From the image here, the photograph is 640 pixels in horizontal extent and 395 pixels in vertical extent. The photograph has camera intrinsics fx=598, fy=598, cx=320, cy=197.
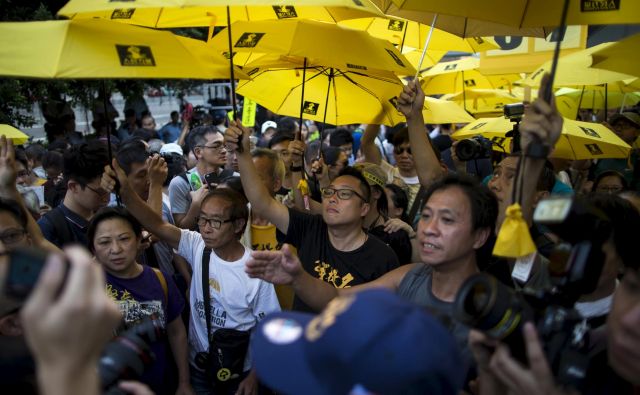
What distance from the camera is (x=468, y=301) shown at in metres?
1.80

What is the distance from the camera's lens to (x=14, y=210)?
2.90m

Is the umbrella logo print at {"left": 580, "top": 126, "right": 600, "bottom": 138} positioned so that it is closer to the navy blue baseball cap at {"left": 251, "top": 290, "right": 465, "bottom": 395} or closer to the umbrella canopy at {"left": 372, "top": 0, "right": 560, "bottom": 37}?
the umbrella canopy at {"left": 372, "top": 0, "right": 560, "bottom": 37}

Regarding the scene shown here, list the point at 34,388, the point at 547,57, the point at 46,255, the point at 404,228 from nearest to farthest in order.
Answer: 1. the point at 46,255
2. the point at 34,388
3. the point at 404,228
4. the point at 547,57

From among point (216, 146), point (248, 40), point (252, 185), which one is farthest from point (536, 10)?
point (216, 146)

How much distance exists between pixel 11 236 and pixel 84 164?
120 centimetres

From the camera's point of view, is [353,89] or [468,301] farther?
[353,89]

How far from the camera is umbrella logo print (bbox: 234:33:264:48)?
13.3 ft

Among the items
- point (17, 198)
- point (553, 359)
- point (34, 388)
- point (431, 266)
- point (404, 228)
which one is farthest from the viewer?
point (404, 228)

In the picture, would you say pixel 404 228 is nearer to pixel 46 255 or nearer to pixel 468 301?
pixel 468 301

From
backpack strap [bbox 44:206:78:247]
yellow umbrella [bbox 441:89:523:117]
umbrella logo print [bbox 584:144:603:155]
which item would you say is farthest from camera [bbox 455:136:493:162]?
yellow umbrella [bbox 441:89:523:117]

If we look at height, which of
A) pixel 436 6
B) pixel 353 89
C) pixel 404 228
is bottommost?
pixel 404 228

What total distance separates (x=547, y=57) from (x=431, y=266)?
5.84 metres

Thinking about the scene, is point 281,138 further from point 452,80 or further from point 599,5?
point 599,5

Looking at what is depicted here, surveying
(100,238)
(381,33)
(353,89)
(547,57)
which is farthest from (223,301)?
(547,57)
